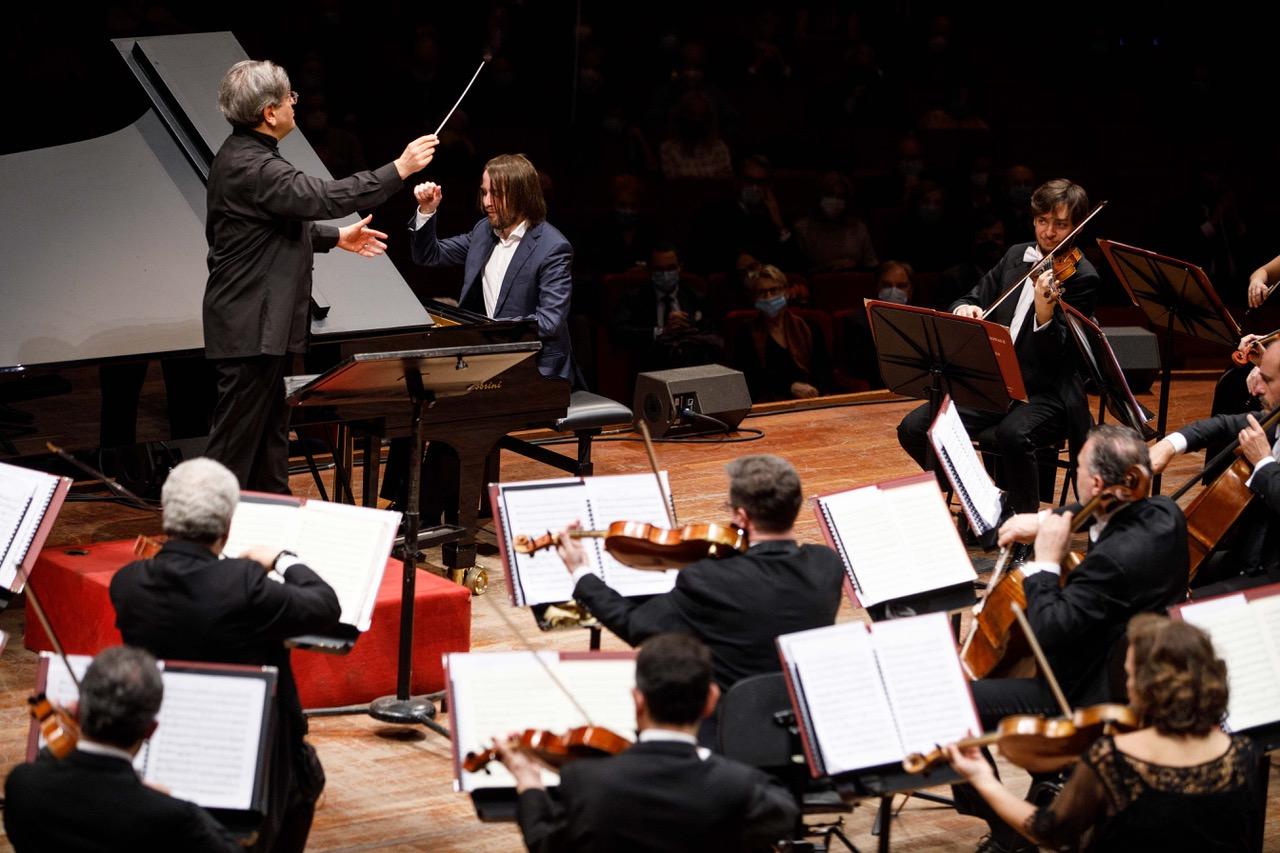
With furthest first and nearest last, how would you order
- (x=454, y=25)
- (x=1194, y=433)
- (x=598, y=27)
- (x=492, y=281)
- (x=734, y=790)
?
1. (x=598, y=27)
2. (x=454, y=25)
3. (x=492, y=281)
4. (x=1194, y=433)
5. (x=734, y=790)

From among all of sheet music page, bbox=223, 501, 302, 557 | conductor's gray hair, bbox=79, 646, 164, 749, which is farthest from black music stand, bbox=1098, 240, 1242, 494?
conductor's gray hair, bbox=79, 646, 164, 749

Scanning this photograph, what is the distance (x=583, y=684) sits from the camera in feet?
10.1

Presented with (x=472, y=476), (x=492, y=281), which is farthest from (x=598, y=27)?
(x=472, y=476)

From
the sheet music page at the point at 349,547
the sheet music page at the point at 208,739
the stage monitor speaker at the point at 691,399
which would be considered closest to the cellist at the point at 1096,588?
the sheet music page at the point at 349,547

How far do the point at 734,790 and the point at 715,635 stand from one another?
0.62 metres

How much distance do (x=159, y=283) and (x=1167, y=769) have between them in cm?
359

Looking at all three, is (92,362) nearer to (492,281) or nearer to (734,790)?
(492,281)

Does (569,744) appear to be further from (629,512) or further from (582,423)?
(582,423)

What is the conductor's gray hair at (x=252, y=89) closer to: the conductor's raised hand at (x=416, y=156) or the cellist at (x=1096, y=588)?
the conductor's raised hand at (x=416, y=156)

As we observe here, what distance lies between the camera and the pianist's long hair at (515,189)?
18.6 feet

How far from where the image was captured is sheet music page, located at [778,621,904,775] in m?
3.01

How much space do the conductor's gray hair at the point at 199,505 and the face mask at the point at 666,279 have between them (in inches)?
194

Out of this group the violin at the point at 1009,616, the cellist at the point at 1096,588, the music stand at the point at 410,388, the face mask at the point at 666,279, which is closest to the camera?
the cellist at the point at 1096,588

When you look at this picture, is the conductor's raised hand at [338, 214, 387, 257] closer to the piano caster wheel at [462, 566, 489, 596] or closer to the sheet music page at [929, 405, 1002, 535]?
the piano caster wheel at [462, 566, 489, 596]
